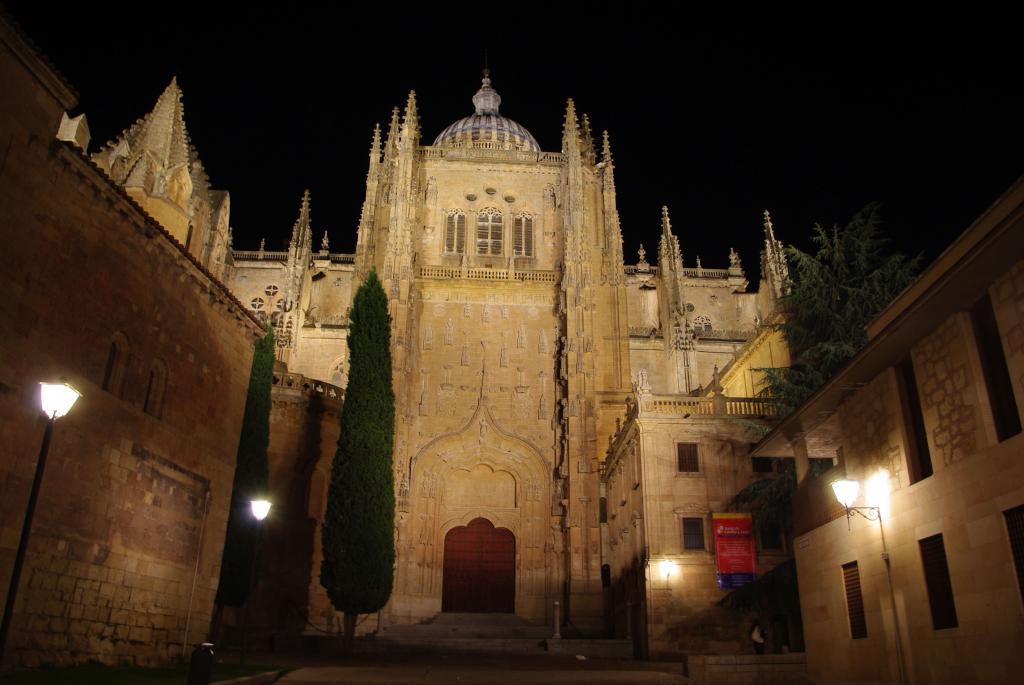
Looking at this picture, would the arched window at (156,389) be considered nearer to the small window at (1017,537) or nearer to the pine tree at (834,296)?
the small window at (1017,537)

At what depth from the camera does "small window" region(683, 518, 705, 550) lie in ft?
78.4

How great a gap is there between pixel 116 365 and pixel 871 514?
40.1 ft

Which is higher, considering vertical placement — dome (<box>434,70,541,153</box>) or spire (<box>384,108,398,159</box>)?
dome (<box>434,70,541,153</box>)

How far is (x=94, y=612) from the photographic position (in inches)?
462

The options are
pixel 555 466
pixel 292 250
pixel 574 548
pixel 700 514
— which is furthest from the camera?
pixel 292 250

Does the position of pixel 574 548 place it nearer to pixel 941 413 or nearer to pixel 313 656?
pixel 313 656

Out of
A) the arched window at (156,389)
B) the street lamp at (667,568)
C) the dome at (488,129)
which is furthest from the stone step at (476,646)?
the dome at (488,129)

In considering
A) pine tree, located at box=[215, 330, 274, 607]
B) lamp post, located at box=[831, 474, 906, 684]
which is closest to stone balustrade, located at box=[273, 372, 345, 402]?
pine tree, located at box=[215, 330, 274, 607]

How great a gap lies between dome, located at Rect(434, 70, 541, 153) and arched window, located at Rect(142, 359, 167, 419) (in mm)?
34218

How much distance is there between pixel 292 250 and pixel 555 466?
69.2 ft

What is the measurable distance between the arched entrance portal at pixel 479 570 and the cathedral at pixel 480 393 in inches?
3.2

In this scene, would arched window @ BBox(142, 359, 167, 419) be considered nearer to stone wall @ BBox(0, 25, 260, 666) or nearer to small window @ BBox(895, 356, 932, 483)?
stone wall @ BBox(0, 25, 260, 666)

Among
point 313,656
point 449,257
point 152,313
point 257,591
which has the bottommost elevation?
point 313,656

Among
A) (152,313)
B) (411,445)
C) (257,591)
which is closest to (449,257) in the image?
(411,445)
